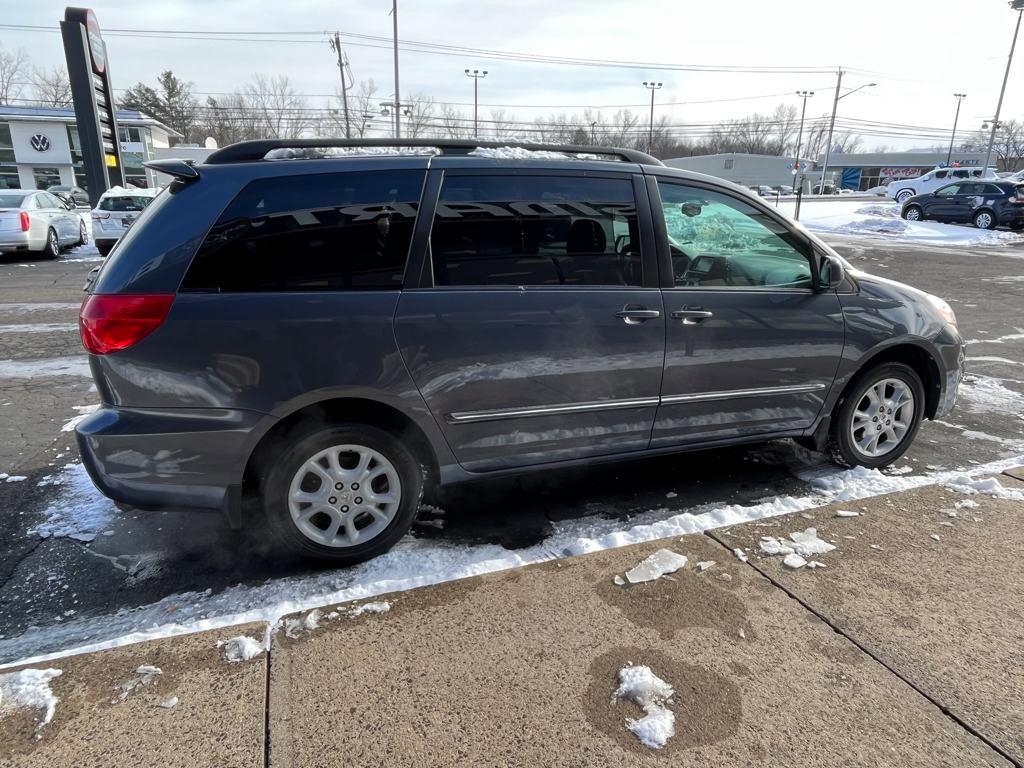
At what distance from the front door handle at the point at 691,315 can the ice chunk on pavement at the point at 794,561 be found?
121 centimetres

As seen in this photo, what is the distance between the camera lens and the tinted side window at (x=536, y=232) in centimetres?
296

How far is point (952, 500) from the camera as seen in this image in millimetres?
3607

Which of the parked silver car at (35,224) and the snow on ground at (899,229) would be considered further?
the snow on ground at (899,229)

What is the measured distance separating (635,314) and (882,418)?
1959 mm

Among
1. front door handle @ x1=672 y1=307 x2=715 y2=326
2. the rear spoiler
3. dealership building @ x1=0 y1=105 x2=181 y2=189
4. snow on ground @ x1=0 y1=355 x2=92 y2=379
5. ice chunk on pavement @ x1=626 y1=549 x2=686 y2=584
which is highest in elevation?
dealership building @ x1=0 y1=105 x2=181 y2=189

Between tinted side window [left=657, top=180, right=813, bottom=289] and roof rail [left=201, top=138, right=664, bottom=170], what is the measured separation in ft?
1.07

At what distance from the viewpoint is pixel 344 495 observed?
293 cm

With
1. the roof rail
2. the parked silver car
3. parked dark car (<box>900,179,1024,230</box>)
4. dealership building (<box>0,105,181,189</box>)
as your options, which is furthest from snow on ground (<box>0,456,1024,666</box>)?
dealership building (<box>0,105,181,189</box>)

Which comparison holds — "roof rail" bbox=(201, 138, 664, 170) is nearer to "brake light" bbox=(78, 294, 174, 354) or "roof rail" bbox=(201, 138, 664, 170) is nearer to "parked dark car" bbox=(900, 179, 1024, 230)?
"brake light" bbox=(78, 294, 174, 354)

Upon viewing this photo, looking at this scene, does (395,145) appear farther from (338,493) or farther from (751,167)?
(751,167)

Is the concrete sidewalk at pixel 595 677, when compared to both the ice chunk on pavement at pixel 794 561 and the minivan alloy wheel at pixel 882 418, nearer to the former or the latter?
the ice chunk on pavement at pixel 794 561

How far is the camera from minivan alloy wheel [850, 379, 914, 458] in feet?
13.0

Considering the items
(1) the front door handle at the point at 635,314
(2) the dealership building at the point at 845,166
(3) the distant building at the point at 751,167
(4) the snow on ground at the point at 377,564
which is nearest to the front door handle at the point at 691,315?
(1) the front door handle at the point at 635,314

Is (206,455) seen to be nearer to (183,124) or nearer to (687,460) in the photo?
(687,460)
